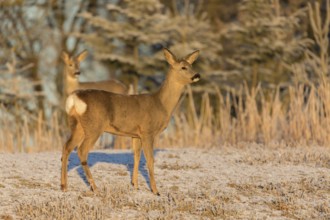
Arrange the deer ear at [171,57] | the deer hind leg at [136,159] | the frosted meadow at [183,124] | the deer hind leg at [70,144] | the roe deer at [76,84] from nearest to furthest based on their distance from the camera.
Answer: the frosted meadow at [183,124]
the deer hind leg at [70,144]
the deer hind leg at [136,159]
the deer ear at [171,57]
the roe deer at [76,84]

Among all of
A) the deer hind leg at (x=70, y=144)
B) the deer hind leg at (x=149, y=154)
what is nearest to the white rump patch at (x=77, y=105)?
the deer hind leg at (x=70, y=144)

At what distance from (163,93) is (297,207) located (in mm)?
2422

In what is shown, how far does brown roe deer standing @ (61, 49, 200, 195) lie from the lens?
349 inches

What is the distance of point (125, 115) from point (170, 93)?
805 mm

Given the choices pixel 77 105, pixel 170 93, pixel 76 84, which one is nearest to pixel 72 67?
pixel 76 84

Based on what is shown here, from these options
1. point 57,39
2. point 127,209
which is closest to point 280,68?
point 57,39

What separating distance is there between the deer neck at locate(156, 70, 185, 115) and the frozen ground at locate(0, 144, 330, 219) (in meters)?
0.94

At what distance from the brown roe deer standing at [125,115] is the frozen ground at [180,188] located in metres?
0.35

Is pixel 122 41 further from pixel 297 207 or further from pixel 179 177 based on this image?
pixel 297 207

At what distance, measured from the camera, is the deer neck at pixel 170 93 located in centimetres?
962

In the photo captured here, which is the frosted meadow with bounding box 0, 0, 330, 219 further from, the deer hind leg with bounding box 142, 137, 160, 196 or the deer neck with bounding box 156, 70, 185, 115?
the deer neck with bounding box 156, 70, 185, 115

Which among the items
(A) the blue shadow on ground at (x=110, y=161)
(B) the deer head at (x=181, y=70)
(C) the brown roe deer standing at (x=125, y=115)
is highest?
(B) the deer head at (x=181, y=70)

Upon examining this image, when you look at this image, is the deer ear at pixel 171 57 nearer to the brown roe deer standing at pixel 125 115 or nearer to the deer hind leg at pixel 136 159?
the brown roe deer standing at pixel 125 115

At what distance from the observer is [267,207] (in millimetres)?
8250
